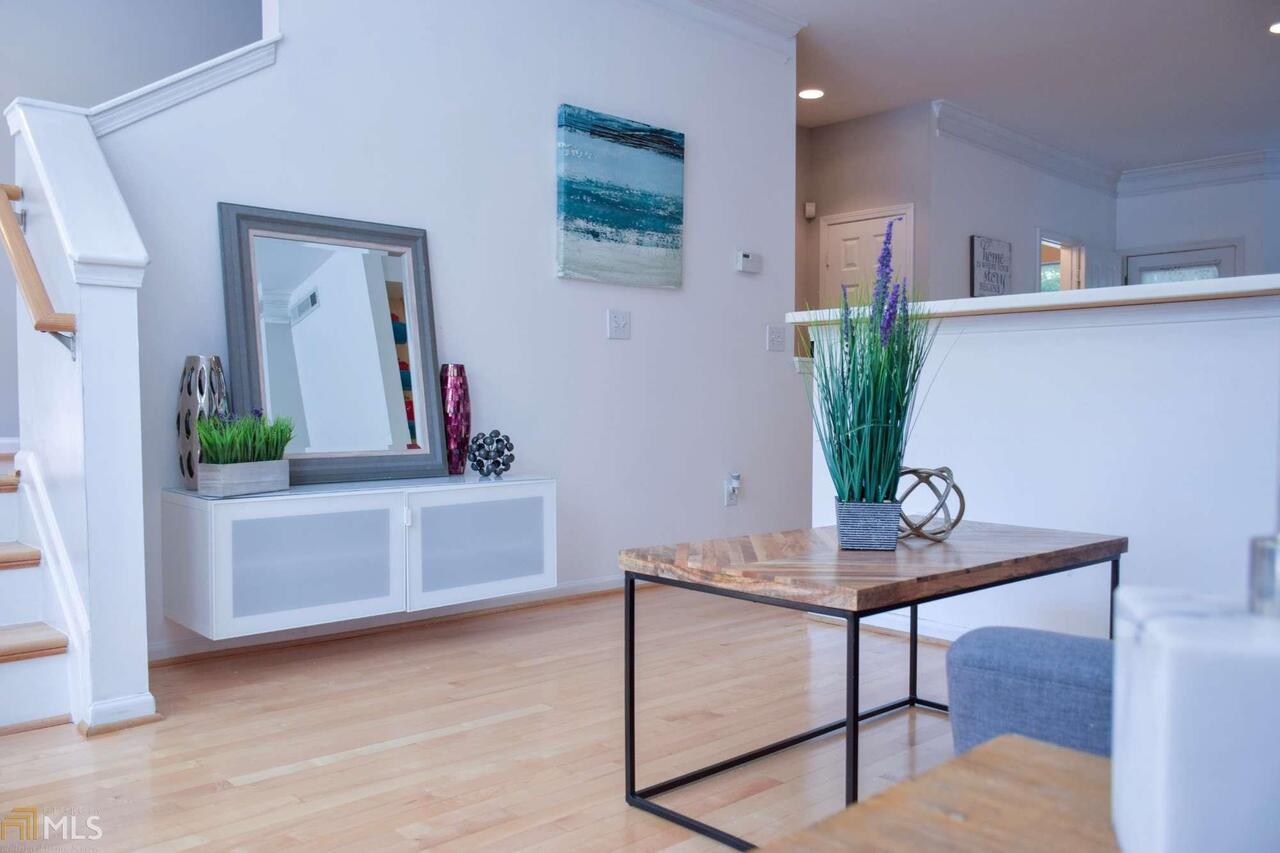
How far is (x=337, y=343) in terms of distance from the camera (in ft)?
11.2

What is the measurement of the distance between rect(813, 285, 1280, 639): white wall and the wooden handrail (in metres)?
2.49

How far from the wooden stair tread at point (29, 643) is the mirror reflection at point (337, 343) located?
906mm

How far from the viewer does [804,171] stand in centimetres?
671

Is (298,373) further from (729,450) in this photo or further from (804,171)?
(804,171)

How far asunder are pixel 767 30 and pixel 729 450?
207 cm

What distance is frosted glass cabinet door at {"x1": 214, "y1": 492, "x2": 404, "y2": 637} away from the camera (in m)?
2.75

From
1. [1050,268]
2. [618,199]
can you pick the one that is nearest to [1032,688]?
[618,199]

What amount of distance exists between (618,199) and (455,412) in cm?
124

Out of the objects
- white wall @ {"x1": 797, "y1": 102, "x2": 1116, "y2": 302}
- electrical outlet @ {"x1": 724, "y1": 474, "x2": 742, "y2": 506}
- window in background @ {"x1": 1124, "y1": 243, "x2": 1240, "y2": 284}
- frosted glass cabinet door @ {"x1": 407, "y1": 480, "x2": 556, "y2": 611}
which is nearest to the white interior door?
white wall @ {"x1": 797, "y1": 102, "x2": 1116, "y2": 302}

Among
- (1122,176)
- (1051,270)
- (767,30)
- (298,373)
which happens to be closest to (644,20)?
(767,30)

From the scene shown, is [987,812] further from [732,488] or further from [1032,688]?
[732,488]

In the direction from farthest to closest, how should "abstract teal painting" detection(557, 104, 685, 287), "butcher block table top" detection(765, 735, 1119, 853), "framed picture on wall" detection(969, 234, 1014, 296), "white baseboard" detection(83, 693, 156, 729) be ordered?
"framed picture on wall" detection(969, 234, 1014, 296)
"abstract teal painting" detection(557, 104, 685, 287)
"white baseboard" detection(83, 693, 156, 729)
"butcher block table top" detection(765, 735, 1119, 853)

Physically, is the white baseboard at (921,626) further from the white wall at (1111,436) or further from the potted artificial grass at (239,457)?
the potted artificial grass at (239,457)

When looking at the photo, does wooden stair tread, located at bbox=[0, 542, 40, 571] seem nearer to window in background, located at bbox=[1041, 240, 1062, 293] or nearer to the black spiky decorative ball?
the black spiky decorative ball
